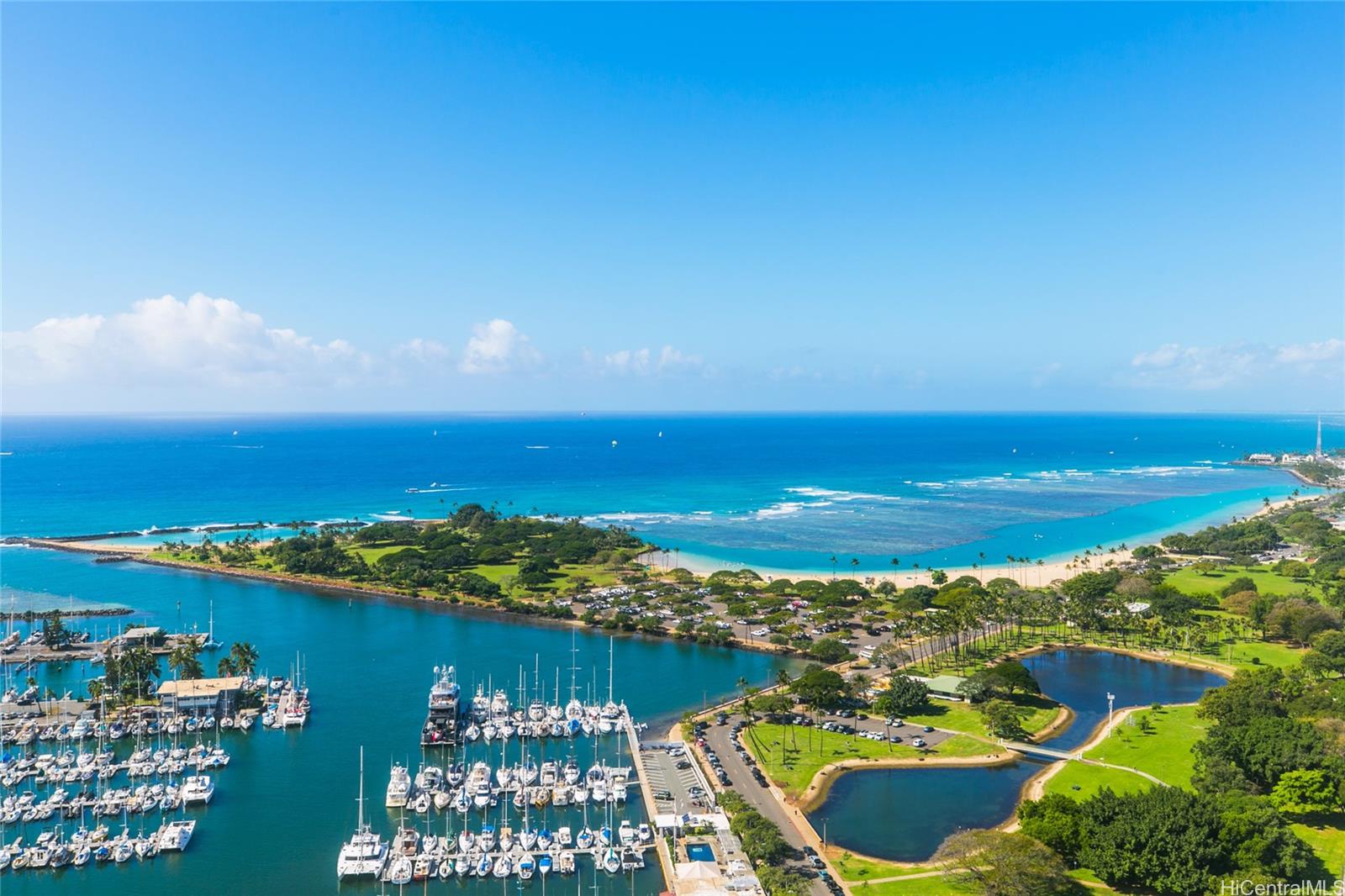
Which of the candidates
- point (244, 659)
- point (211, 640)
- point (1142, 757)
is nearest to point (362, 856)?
point (244, 659)

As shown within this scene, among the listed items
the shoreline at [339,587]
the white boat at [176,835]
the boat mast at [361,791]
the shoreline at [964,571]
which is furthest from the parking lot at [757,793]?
the shoreline at [964,571]

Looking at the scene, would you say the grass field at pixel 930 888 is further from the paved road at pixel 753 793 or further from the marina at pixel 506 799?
the marina at pixel 506 799

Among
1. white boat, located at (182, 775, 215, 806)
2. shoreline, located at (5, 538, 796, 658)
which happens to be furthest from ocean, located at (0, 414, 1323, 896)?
shoreline, located at (5, 538, 796, 658)

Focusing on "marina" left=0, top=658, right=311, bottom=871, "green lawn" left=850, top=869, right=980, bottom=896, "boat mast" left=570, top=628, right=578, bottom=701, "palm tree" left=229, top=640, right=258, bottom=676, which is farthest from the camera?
"boat mast" left=570, top=628, right=578, bottom=701

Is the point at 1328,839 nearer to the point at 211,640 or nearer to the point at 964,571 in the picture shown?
the point at 964,571

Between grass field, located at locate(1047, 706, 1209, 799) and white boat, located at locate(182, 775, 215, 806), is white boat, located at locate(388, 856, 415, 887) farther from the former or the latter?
grass field, located at locate(1047, 706, 1209, 799)

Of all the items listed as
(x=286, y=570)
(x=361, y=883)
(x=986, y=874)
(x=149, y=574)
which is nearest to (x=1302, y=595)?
(x=986, y=874)
